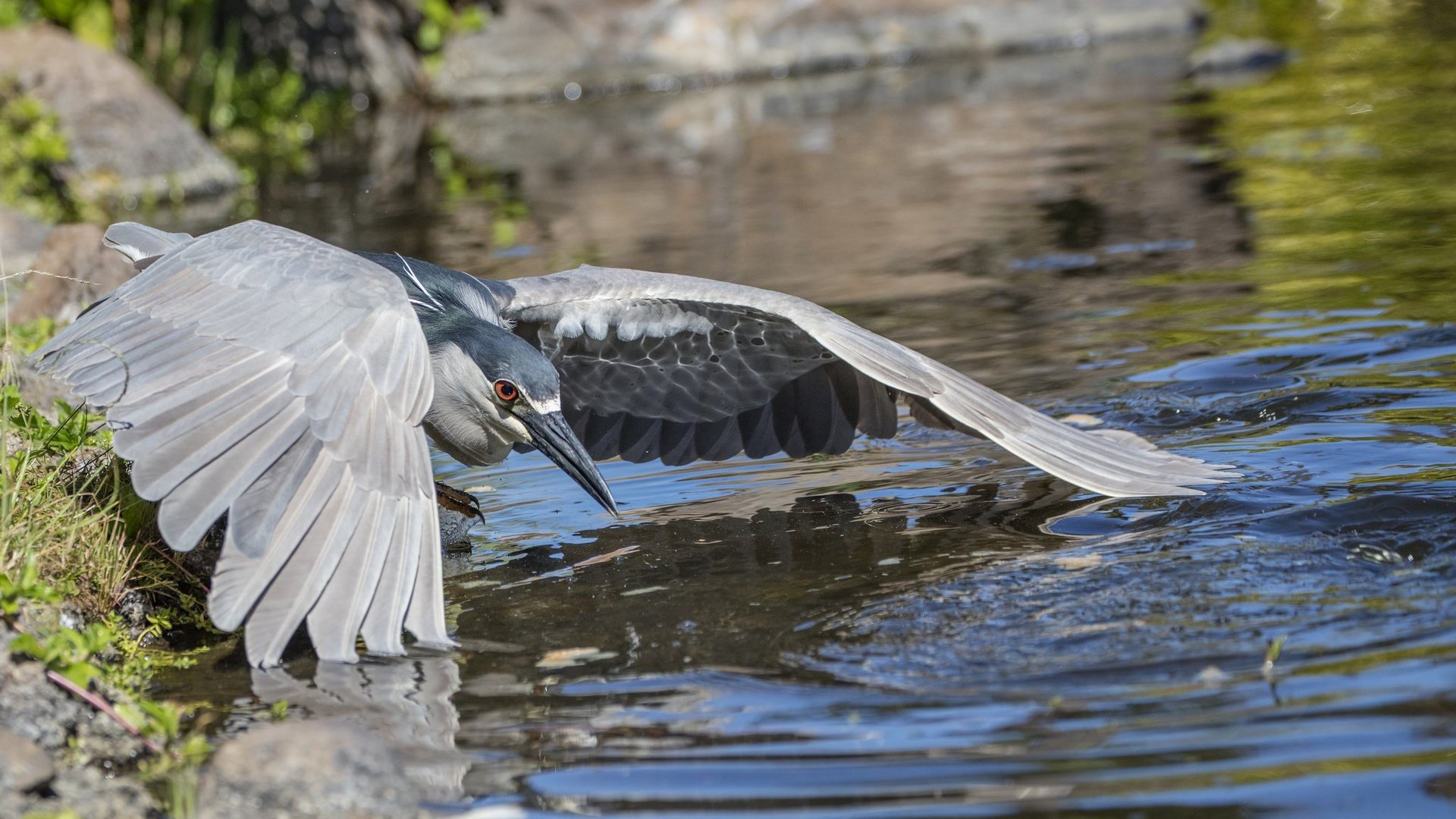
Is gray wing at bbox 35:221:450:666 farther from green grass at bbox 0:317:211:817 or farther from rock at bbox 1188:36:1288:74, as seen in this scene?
rock at bbox 1188:36:1288:74

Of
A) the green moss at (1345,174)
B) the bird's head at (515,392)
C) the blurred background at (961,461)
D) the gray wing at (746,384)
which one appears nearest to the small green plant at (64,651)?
the blurred background at (961,461)

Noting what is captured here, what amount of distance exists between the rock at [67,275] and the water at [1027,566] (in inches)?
78.7

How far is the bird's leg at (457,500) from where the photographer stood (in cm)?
514

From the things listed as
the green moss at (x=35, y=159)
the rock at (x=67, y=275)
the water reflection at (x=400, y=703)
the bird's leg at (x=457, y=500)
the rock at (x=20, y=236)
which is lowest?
the water reflection at (x=400, y=703)

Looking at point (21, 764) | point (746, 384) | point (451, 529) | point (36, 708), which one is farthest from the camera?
point (746, 384)

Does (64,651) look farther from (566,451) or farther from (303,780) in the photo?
(566,451)

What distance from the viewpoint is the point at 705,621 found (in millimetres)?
4207

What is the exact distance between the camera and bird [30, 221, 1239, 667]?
12.5ft

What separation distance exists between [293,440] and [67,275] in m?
3.62

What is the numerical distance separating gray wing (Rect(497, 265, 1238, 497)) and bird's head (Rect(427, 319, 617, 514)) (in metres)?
0.51

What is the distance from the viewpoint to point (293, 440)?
13.0ft

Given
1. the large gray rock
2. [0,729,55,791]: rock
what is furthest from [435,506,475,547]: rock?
the large gray rock

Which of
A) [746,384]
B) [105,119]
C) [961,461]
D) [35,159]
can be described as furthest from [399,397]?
[105,119]

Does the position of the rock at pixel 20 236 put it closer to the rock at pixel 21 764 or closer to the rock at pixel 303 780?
the rock at pixel 21 764
